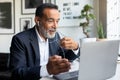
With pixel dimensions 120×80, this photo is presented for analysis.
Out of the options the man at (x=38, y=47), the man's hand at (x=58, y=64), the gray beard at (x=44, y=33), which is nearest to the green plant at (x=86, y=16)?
the man at (x=38, y=47)

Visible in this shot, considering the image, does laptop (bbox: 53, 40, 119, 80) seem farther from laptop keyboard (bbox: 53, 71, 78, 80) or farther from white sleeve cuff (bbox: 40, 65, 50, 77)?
white sleeve cuff (bbox: 40, 65, 50, 77)

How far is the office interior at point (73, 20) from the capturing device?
A: 356 cm

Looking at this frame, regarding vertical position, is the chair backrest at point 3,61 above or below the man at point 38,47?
below

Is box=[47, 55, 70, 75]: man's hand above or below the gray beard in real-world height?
below

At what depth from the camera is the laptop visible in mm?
1102

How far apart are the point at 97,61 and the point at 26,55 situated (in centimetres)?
62

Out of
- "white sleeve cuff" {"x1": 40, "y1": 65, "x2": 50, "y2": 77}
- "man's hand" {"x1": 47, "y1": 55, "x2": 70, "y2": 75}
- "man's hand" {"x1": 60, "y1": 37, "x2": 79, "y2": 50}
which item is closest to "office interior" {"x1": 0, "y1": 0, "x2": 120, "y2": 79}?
"man's hand" {"x1": 60, "y1": 37, "x2": 79, "y2": 50}

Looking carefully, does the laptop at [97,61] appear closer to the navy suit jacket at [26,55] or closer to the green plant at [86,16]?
the navy suit jacket at [26,55]

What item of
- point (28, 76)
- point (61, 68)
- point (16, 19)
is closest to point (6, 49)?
point (16, 19)

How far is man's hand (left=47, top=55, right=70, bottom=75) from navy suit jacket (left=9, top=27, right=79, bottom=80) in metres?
0.19

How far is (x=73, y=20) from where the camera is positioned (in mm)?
3936

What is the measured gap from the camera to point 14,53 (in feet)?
5.16

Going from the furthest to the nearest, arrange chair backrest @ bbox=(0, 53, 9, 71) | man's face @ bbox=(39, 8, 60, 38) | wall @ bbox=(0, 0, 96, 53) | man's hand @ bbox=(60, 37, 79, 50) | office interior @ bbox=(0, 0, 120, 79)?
chair backrest @ bbox=(0, 53, 9, 71), wall @ bbox=(0, 0, 96, 53), office interior @ bbox=(0, 0, 120, 79), man's face @ bbox=(39, 8, 60, 38), man's hand @ bbox=(60, 37, 79, 50)

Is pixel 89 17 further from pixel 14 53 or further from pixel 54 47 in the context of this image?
pixel 14 53
